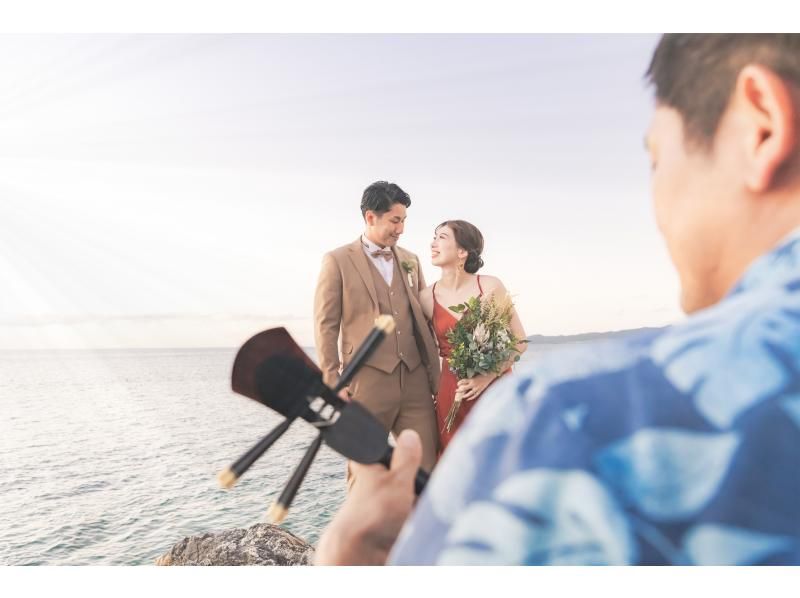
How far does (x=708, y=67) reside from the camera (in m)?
0.45

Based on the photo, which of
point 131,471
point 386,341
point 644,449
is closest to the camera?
point 644,449

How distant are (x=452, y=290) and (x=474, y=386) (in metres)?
0.48

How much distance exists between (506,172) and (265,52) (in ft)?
6.48

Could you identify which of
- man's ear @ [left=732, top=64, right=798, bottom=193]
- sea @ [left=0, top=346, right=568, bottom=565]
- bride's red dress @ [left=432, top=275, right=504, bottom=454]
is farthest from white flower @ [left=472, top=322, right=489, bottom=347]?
man's ear @ [left=732, top=64, right=798, bottom=193]

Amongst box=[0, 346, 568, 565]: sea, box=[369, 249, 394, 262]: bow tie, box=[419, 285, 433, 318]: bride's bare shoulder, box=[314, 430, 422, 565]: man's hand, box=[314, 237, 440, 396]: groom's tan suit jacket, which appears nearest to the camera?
box=[314, 430, 422, 565]: man's hand

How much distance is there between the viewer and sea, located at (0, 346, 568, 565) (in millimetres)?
5492

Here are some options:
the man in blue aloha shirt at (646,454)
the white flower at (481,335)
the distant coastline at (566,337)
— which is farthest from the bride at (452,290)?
the man in blue aloha shirt at (646,454)

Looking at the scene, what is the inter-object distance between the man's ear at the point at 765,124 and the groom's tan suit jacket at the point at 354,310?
247 cm

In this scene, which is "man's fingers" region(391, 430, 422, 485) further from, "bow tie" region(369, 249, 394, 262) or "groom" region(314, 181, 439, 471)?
"bow tie" region(369, 249, 394, 262)

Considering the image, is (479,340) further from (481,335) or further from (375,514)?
(375,514)

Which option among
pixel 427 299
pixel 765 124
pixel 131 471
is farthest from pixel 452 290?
pixel 131 471

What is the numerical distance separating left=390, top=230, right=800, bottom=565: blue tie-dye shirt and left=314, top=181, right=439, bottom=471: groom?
2.53 metres

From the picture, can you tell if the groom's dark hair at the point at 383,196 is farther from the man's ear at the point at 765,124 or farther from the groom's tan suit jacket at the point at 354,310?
the man's ear at the point at 765,124
